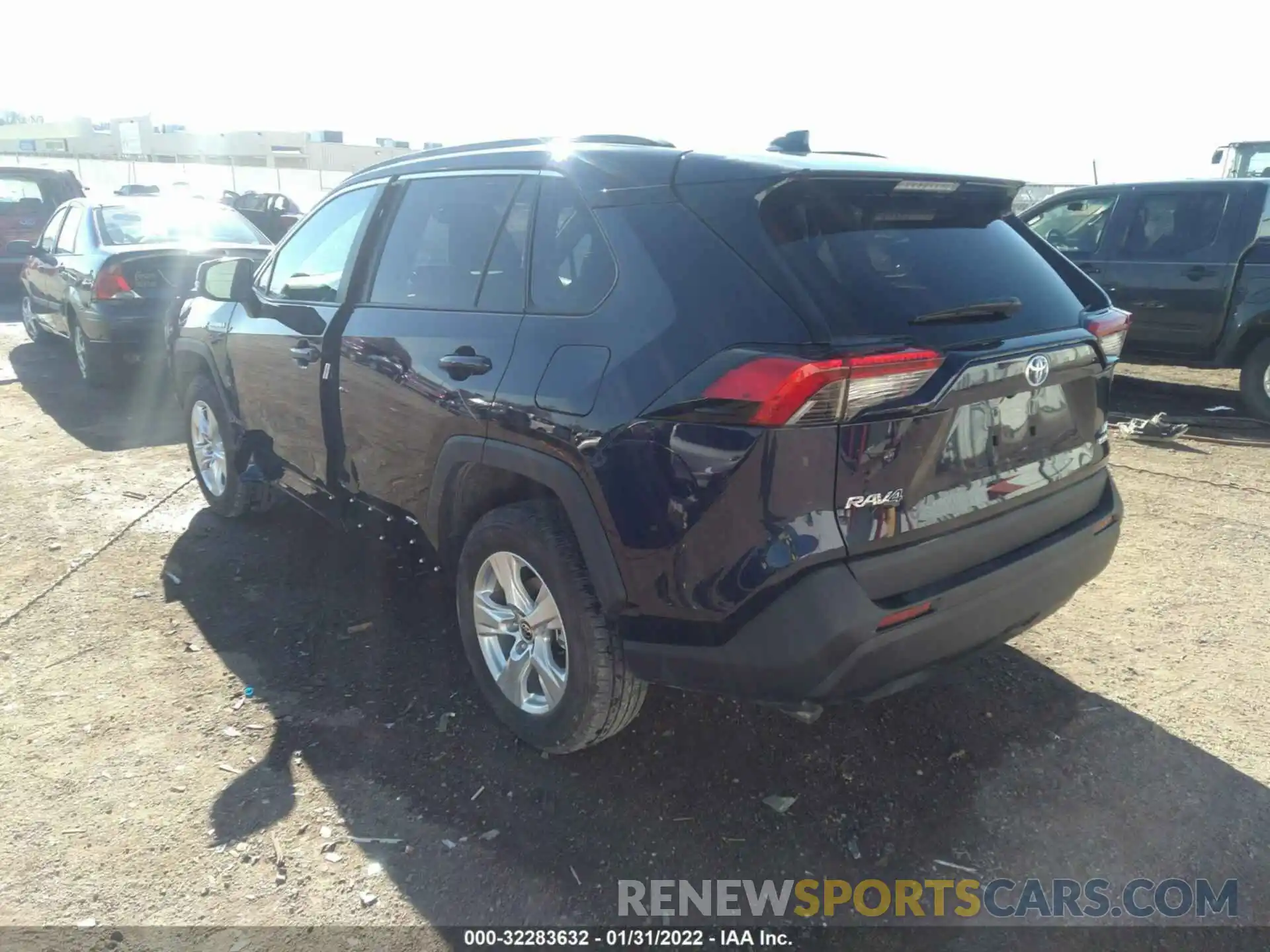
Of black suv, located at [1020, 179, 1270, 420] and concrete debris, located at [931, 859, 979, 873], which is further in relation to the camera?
black suv, located at [1020, 179, 1270, 420]

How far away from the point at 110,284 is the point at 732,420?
23.4ft

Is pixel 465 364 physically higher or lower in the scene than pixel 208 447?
higher

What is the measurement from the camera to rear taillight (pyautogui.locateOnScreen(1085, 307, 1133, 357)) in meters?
2.83

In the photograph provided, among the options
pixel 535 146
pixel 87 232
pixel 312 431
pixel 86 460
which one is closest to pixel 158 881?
pixel 312 431

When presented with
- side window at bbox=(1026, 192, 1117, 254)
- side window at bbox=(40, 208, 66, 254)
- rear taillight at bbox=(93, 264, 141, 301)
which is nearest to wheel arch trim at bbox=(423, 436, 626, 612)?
rear taillight at bbox=(93, 264, 141, 301)

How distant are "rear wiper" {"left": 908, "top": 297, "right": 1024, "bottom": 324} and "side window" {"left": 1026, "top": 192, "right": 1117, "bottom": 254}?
20.8 ft

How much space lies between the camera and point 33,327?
1028 centimetres

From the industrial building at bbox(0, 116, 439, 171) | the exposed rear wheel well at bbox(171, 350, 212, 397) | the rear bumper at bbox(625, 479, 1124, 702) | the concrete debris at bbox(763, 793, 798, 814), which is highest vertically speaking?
the industrial building at bbox(0, 116, 439, 171)

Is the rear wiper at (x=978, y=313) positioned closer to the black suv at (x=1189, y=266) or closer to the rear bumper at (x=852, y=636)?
the rear bumper at (x=852, y=636)

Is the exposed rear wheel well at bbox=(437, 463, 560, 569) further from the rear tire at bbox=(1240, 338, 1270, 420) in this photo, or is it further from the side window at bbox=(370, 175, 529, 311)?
the rear tire at bbox=(1240, 338, 1270, 420)

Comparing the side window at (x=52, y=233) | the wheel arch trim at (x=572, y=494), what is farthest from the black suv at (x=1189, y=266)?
the side window at (x=52, y=233)

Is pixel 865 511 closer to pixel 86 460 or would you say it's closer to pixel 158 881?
pixel 158 881

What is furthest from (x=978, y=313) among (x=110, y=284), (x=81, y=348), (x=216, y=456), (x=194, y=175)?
(x=194, y=175)

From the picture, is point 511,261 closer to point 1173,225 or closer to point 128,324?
point 128,324
